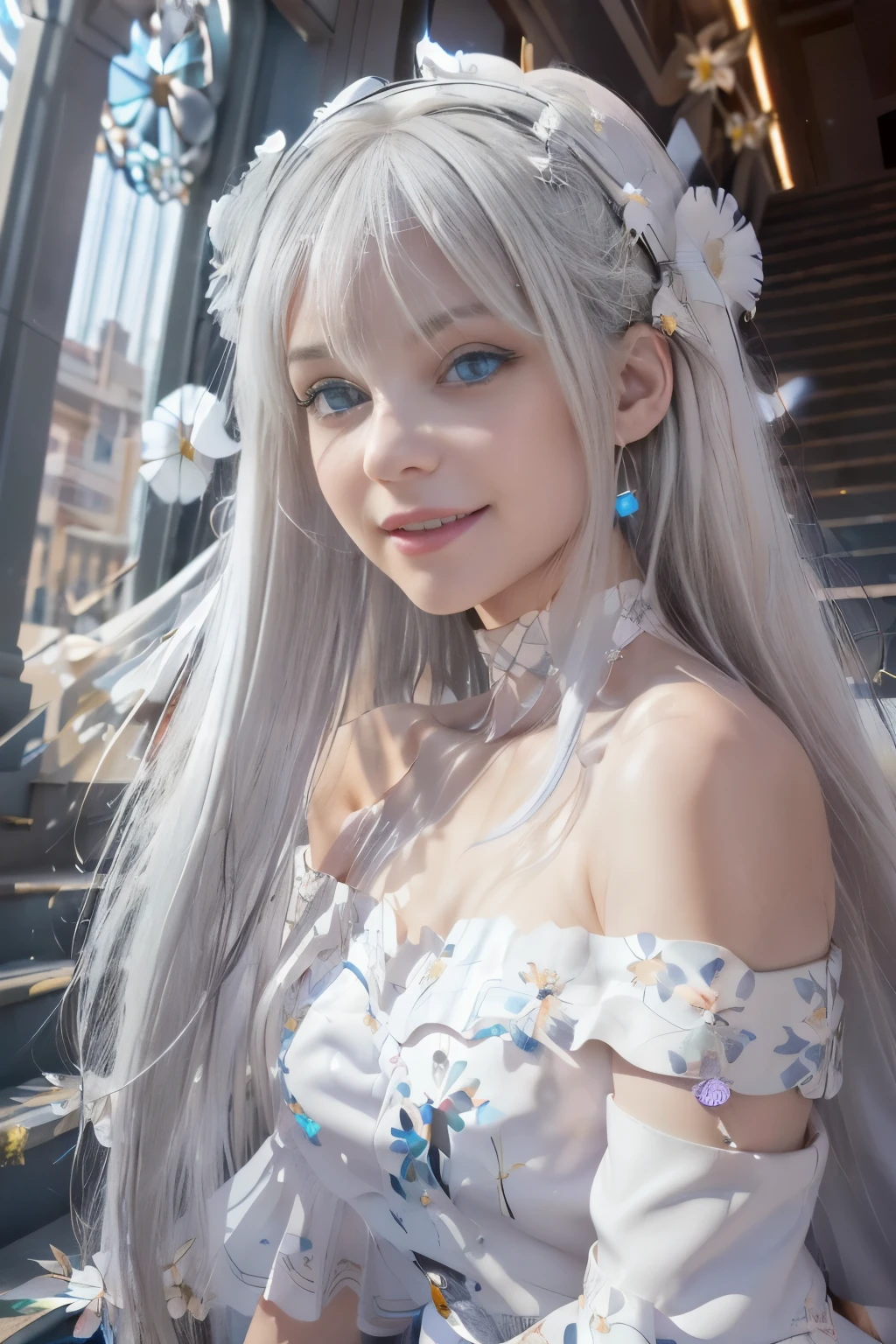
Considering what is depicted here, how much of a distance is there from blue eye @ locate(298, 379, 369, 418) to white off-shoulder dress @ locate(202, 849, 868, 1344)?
1.52ft

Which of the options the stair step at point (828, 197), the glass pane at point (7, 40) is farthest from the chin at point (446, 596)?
the stair step at point (828, 197)

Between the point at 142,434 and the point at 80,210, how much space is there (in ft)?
0.94

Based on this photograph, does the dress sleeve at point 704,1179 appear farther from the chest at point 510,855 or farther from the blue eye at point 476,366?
the blue eye at point 476,366

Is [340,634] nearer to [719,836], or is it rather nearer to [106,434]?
[106,434]

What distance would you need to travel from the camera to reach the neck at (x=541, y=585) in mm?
932

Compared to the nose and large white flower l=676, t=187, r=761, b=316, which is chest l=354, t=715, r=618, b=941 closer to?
the nose

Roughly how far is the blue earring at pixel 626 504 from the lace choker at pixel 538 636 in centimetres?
7

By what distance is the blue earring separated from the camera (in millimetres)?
901

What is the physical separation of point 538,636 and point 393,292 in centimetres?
34

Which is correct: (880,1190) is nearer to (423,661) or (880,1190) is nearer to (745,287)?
(423,661)

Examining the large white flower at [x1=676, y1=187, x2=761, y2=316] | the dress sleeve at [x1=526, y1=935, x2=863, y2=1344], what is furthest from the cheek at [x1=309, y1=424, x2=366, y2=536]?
the dress sleeve at [x1=526, y1=935, x2=863, y2=1344]

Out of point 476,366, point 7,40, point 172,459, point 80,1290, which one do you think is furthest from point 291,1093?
point 7,40

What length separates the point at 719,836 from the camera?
696 mm

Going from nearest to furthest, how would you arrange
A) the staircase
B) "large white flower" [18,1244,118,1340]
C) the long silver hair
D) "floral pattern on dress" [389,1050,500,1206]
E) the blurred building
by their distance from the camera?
1. "floral pattern on dress" [389,1050,500,1206]
2. the long silver hair
3. "large white flower" [18,1244,118,1340]
4. the blurred building
5. the staircase
